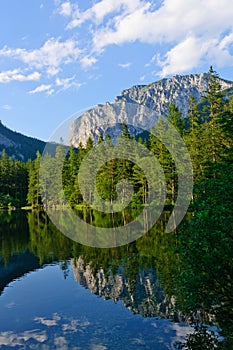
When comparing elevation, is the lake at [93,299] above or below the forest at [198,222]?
below

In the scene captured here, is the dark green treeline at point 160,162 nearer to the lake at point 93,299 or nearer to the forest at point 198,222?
the forest at point 198,222

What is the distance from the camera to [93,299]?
18.6m

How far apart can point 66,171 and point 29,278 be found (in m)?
69.2

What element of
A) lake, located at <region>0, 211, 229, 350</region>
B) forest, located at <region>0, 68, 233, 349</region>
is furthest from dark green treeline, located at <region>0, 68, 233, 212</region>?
lake, located at <region>0, 211, 229, 350</region>

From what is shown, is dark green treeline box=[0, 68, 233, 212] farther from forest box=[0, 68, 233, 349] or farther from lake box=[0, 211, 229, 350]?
lake box=[0, 211, 229, 350]

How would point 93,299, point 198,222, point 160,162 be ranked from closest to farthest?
point 198,222, point 93,299, point 160,162

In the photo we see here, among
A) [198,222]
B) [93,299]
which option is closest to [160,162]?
[93,299]

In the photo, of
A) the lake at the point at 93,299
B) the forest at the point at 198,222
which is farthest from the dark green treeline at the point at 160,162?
the lake at the point at 93,299

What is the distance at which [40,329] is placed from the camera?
1496 cm

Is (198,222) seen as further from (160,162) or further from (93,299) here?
(160,162)

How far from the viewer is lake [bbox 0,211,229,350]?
1364 cm

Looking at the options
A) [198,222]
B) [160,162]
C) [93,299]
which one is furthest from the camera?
[160,162]

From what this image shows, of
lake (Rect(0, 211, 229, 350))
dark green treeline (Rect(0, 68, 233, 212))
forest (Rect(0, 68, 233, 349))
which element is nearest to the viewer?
forest (Rect(0, 68, 233, 349))

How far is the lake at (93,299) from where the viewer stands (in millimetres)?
13641
